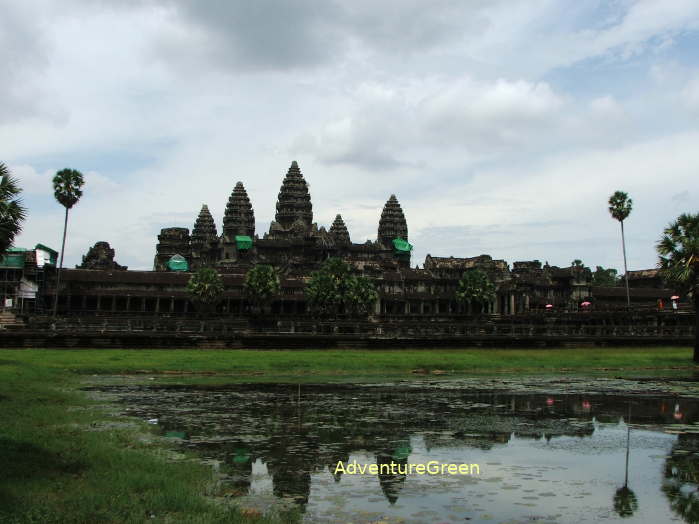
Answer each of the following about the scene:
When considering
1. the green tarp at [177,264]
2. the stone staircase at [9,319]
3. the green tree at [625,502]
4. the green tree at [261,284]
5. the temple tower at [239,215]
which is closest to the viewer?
the green tree at [625,502]

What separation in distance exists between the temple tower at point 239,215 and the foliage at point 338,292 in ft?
215

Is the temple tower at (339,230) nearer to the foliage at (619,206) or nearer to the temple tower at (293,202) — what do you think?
the temple tower at (293,202)

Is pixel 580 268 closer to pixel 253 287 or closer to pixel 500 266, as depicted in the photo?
pixel 500 266

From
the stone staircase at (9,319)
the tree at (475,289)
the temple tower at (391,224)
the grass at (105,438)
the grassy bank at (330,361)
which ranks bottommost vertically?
the grass at (105,438)

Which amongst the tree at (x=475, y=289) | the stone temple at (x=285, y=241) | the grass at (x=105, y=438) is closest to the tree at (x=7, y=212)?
the grass at (x=105, y=438)

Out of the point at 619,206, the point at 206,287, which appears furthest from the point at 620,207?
the point at 206,287

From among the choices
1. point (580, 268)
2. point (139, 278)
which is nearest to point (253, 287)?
Result: point (139, 278)

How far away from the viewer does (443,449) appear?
1953 cm

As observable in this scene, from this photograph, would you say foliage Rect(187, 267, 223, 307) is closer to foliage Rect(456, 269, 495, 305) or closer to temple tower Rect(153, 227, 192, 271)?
foliage Rect(456, 269, 495, 305)

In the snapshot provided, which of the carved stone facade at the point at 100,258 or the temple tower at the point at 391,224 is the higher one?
the temple tower at the point at 391,224

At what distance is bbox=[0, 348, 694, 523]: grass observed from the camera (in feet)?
41.9

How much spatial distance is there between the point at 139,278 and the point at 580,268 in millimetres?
78531


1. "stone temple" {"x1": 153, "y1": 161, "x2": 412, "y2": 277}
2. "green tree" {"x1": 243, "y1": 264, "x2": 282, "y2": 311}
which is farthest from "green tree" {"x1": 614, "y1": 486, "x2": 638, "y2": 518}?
"stone temple" {"x1": 153, "y1": 161, "x2": 412, "y2": 277}

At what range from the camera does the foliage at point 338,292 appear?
A: 96.9m
